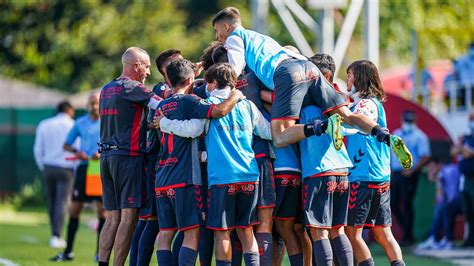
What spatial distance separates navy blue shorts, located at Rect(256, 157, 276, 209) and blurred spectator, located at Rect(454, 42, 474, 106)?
11.6 meters

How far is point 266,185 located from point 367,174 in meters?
1.05

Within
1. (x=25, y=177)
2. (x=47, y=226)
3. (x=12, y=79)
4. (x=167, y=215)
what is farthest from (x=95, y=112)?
(x=12, y=79)

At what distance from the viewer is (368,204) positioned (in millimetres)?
10531

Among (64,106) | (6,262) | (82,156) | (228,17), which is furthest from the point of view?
(64,106)

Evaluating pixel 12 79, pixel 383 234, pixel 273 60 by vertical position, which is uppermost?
pixel 12 79

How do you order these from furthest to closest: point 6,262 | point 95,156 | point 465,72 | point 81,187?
point 465,72, point 81,187, point 95,156, point 6,262

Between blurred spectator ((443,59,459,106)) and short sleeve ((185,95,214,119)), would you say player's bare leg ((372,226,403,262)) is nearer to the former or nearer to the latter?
short sleeve ((185,95,214,119))

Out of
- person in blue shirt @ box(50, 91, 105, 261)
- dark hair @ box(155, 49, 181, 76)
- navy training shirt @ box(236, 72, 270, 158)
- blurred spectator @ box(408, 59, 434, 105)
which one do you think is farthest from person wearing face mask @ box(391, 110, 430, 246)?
navy training shirt @ box(236, 72, 270, 158)

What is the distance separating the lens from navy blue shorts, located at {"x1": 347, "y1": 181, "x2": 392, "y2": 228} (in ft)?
34.3

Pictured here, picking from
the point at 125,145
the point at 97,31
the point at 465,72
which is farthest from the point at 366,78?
the point at 97,31

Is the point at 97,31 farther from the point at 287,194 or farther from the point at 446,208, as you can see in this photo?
the point at 287,194

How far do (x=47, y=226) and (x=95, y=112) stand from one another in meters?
8.13

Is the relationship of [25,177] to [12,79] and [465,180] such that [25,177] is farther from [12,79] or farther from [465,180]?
[465,180]

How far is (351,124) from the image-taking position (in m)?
10.2
